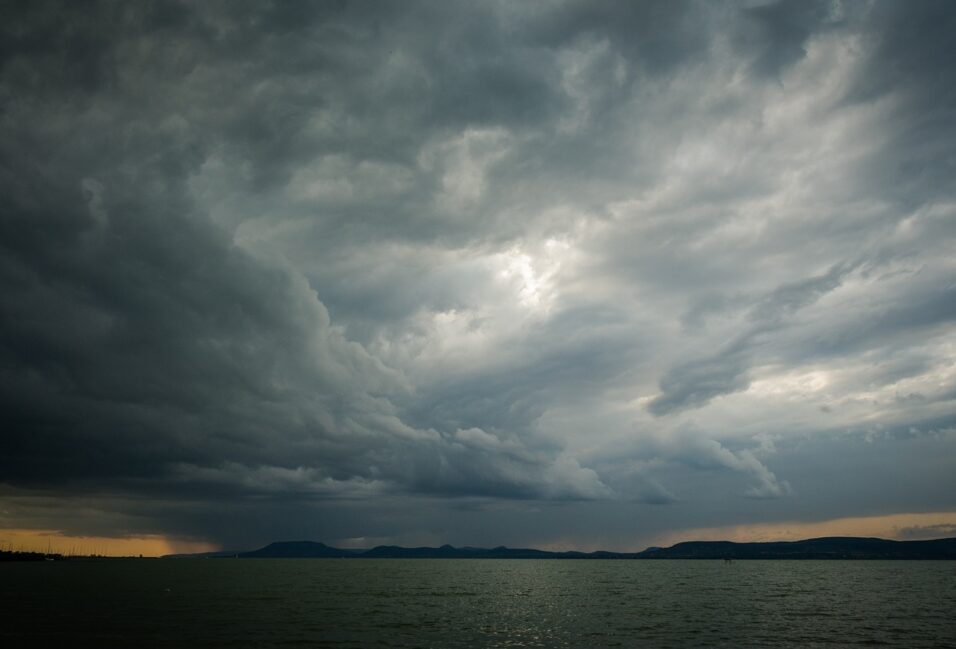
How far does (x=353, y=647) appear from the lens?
59906mm

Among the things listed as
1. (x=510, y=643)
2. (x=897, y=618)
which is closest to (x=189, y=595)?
(x=510, y=643)

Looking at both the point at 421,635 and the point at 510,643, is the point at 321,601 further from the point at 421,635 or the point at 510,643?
the point at 510,643

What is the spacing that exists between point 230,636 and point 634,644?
44392mm

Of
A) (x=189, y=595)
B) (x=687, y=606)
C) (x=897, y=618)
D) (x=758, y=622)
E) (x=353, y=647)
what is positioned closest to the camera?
(x=353, y=647)

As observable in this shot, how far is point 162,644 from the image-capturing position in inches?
2384

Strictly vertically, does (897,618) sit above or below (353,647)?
below

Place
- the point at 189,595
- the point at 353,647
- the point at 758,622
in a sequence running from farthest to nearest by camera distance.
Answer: the point at 189,595 < the point at 758,622 < the point at 353,647

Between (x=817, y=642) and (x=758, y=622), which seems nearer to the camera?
(x=817, y=642)

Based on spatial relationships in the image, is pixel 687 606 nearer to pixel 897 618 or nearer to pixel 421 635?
pixel 897 618

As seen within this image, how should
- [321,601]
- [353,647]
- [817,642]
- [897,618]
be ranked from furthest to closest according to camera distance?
[321,601] < [897,618] < [817,642] < [353,647]

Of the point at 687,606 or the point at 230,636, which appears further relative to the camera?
the point at 687,606

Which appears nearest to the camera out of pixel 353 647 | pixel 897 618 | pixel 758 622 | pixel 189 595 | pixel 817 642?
pixel 353 647

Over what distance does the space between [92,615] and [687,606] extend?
9457 cm

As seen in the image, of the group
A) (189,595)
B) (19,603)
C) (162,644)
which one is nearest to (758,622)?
(162,644)
